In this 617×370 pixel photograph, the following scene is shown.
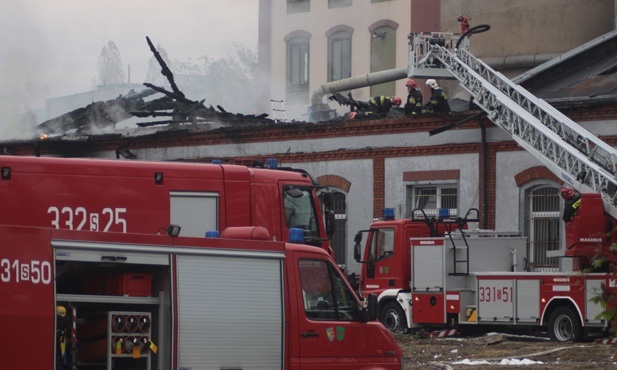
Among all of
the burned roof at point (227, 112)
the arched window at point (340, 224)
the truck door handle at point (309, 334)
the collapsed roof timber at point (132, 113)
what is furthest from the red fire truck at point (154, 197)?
the collapsed roof timber at point (132, 113)

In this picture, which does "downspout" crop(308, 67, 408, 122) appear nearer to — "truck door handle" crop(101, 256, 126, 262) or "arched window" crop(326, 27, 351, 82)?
"arched window" crop(326, 27, 351, 82)

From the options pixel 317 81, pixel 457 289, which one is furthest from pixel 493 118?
pixel 317 81

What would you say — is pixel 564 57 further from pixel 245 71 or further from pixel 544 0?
pixel 245 71

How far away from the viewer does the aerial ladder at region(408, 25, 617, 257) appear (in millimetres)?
20875

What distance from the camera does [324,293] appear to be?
38.1 feet

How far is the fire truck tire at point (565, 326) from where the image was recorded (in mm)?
20375

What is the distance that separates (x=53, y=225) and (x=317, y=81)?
118 feet

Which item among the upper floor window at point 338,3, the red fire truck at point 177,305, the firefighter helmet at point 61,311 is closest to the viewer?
the red fire truck at point 177,305

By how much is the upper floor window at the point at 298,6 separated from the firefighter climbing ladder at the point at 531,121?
21.5 metres

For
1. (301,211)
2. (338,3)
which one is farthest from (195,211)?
(338,3)

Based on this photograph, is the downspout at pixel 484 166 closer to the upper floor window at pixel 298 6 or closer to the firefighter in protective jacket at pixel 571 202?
the firefighter in protective jacket at pixel 571 202

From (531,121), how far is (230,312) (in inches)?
590

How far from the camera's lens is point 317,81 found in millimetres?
51125

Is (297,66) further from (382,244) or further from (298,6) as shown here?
Result: (382,244)
